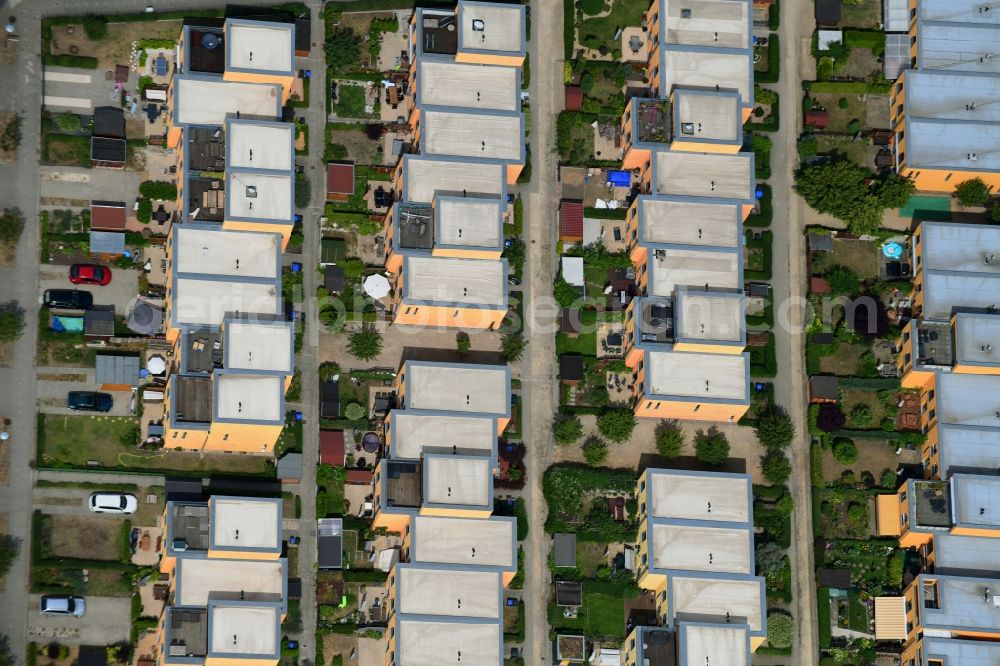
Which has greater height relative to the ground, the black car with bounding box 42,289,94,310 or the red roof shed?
the black car with bounding box 42,289,94,310

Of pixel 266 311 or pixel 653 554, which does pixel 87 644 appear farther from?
pixel 653 554

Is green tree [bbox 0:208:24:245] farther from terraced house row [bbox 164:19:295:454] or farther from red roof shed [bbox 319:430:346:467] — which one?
red roof shed [bbox 319:430:346:467]

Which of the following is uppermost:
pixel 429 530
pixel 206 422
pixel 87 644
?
pixel 206 422

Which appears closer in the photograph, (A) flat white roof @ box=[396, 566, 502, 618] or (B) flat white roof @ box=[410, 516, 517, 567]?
(A) flat white roof @ box=[396, 566, 502, 618]

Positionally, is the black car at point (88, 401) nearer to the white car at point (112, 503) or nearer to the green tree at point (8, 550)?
the white car at point (112, 503)

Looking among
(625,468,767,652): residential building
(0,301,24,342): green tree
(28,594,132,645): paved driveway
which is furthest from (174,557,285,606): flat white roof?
(625,468,767,652): residential building

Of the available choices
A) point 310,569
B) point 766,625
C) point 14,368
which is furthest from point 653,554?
point 14,368

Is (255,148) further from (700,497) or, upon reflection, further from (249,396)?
(700,497)
